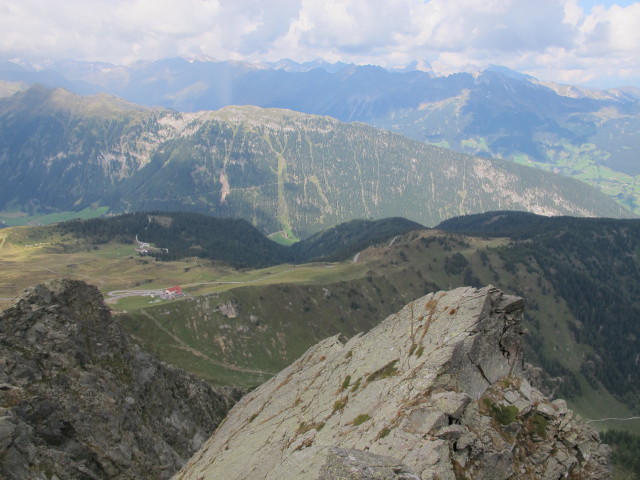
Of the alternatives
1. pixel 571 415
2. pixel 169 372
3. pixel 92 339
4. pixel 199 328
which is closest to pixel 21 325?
pixel 92 339

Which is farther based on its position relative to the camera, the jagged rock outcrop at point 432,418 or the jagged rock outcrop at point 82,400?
the jagged rock outcrop at point 82,400

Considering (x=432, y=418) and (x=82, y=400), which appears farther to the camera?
(x=82, y=400)

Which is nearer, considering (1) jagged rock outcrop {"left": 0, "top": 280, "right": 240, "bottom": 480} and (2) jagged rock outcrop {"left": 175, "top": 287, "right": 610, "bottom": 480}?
(2) jagged rock outcrop {"left": 175, "top": 287, "right": 610, "bottom": 480}

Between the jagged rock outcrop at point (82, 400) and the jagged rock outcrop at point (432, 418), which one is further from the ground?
the jagged rock outcrop at point (432, 418)

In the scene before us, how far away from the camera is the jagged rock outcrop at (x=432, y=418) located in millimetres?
27438

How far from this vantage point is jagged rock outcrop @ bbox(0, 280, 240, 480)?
1768 inches

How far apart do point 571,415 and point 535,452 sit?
5.60m

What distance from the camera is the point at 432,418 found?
1152 inches

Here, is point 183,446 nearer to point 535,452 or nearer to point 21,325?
point 21,325

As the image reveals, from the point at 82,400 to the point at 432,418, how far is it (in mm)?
45663

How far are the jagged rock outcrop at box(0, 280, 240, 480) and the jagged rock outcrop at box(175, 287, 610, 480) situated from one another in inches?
458

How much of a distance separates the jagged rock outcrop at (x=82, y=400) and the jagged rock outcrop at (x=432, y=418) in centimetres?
1164

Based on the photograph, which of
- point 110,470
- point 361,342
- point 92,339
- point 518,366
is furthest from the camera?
point 92,339

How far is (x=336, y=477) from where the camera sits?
855 inches
